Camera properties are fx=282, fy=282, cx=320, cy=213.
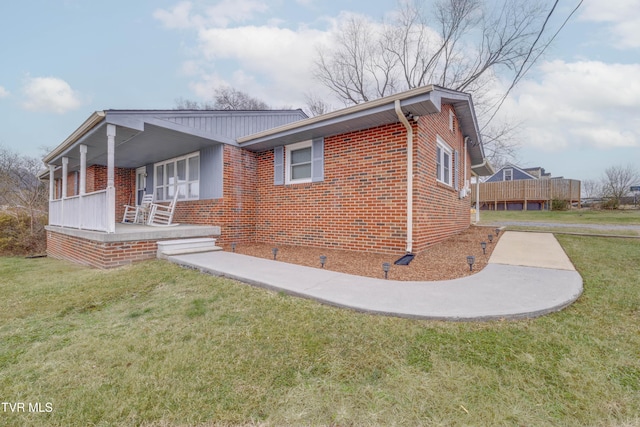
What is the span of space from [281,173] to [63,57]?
10.1 m

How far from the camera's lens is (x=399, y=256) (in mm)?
5582

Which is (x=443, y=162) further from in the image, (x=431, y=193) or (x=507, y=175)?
(x=507, y=175)

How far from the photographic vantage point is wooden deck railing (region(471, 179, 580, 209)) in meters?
19.2

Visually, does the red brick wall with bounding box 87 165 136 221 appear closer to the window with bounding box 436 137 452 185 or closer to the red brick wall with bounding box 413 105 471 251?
the red brick wall with bounding box 413 105 471 251

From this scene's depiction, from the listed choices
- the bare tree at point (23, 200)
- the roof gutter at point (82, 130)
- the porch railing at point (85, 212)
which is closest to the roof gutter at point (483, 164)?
the roof gutter at point (82, 130)

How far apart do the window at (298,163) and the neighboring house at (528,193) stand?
17.8m

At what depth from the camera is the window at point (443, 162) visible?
7230 mm

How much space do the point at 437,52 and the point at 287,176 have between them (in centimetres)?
1479

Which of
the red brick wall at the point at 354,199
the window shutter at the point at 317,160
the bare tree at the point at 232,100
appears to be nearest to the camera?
the red brick wall at the point at 354,199

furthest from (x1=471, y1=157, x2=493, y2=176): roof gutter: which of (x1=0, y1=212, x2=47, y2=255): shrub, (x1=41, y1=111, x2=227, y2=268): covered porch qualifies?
(x1=0, y1=212, x2=47, y2=255): shrub

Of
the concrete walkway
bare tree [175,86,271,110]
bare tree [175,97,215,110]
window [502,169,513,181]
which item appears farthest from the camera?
window [502,169,513,181]

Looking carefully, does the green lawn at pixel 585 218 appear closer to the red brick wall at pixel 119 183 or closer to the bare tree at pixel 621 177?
the bare tree at pixel 621 177

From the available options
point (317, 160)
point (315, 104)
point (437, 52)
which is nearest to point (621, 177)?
point (437, 52)

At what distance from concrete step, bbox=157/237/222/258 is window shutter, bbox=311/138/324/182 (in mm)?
2926
